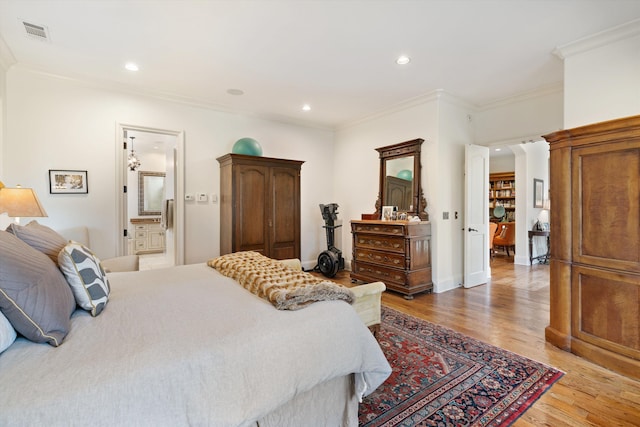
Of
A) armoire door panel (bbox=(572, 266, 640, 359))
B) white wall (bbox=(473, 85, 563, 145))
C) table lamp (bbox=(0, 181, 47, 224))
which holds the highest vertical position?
white wall (bbox=(473, 85, 563, 145))

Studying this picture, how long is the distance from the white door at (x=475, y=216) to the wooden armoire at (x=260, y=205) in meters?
2.53

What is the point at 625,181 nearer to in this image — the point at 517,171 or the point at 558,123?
the point at 558,123

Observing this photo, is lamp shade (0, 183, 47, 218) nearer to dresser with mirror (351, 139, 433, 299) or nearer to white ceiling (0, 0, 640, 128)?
white ceiling (0, 0, 640, 128)

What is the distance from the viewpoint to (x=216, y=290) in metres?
1.81

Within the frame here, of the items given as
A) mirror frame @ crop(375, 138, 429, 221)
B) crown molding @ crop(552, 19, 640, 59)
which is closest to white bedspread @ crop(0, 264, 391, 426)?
mirror frame @ crop(375, 138, 429, 221)

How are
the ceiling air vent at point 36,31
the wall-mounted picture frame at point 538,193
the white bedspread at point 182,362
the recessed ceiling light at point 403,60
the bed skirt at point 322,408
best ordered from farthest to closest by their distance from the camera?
the wall-mounted picture frame at point 538,193
the recessed ceiling light at point 403,60
the ceiling air vent at point 36,31
the bed skirt at point 322,408
the white bedspread at point 182,362

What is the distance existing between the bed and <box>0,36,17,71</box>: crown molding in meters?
2.97

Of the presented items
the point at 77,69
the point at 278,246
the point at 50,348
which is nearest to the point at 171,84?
the point at 77,69

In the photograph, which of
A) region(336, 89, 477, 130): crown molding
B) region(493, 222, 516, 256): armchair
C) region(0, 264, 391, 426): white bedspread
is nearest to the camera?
region(0, 264, 391, 426): white bedspread

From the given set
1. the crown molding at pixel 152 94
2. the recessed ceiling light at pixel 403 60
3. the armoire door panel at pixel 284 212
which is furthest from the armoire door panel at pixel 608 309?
the crown molding at pixel 152 94

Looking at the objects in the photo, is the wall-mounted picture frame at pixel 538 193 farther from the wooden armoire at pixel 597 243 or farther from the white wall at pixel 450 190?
the wooden armoire at pixel 597 243

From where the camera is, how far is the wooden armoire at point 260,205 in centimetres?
425

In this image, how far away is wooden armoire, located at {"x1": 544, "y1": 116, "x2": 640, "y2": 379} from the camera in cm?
213

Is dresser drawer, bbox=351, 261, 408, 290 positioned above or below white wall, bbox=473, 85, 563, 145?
below
